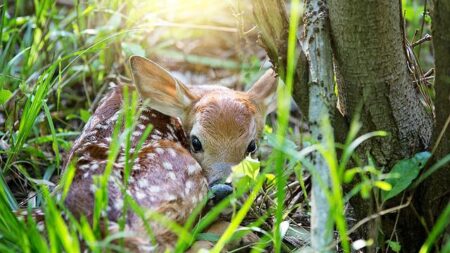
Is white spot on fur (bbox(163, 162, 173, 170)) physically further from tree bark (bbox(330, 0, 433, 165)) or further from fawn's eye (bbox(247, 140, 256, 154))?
tree bark (bbox(330, 0, 433, 165))

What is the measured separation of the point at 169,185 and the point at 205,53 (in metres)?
3.49

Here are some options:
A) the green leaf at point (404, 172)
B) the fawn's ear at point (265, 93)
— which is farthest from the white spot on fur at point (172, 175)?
the fawn's ear at point (265, 93)

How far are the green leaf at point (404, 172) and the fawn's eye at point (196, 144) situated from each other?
1.22 meters

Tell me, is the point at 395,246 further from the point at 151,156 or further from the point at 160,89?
the point at 160,89

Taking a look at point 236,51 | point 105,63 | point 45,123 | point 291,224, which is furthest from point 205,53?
point 291,224

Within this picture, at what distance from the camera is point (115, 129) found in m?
2.88

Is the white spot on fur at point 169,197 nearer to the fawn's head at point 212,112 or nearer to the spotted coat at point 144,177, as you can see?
the spotted coat at point 144,177

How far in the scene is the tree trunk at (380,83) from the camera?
3.21 metres

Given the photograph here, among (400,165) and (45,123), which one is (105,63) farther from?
(400,165)

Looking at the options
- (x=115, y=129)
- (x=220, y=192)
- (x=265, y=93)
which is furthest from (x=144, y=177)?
(x=265, y=93)

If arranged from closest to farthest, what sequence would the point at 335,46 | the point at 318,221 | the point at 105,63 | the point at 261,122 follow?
the point at 318,221
the point at 335,46
the point at 261,122
the point at 105,63

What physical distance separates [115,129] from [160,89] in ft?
4.91

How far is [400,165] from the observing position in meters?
3.21

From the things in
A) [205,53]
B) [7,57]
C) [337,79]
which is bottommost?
[205,53]
